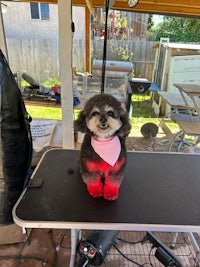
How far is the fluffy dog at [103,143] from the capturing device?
2.42 ft

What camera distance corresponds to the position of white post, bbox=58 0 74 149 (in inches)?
47.6

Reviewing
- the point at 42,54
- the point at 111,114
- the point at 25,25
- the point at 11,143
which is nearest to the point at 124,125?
the point at 111,114

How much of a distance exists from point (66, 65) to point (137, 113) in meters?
2.83

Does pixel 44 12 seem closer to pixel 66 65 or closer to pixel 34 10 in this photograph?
pixel 34 10

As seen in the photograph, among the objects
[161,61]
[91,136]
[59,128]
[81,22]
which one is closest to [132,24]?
[161,61]

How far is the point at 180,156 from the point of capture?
1158 millimetres

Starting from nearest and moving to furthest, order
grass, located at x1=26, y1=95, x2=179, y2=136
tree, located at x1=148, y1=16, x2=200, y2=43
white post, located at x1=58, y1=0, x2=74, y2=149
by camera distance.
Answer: white post, located at x1=58, y1=0, x2=74, y2=149
grass, located at x1=26, y1=95, x2=179, y2=136
tree, located at x1=148, y1=16, x2=200, y2=43

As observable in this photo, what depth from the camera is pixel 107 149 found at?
2.48 feet

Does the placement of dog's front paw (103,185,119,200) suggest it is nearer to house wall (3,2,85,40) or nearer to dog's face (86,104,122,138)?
dog's face (86,104,122,138)

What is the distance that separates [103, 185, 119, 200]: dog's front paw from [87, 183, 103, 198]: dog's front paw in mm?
20

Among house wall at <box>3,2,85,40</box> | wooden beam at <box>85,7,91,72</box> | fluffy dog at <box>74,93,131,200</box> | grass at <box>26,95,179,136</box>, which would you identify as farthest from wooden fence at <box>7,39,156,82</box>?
fluffy dog at <box>74,93,131,200</box>

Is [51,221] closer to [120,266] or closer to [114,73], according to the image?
[120,266]

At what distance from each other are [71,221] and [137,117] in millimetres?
3100

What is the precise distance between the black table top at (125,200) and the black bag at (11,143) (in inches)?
3.1
